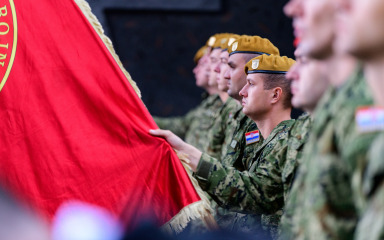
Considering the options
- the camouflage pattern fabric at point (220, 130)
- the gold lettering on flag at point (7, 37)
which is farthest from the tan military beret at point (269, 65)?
the camouflage pattern fabric at point (220, 130)

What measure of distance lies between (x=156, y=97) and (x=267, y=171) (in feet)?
13.8

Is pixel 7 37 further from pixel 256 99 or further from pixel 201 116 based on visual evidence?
pixel 201 116

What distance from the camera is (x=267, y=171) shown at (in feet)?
9.59

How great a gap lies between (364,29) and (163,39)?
5602 mm

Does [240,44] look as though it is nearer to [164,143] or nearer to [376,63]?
[164,143]

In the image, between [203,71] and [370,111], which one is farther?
[203,71]

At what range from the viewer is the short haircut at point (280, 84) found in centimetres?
329

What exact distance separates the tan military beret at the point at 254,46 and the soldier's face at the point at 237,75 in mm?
51

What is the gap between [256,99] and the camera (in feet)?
10.7

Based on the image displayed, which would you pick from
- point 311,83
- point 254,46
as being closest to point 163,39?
point 254,46

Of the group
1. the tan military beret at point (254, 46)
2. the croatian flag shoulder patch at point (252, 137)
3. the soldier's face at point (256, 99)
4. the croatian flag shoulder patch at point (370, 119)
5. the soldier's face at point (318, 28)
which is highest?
the soldier's face at point (318, 28)

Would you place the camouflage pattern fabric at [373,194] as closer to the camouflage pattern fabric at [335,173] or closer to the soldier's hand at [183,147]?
the camouflage pattern fabric at [335,173]

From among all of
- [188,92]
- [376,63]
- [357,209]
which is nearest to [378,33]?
[376,63]

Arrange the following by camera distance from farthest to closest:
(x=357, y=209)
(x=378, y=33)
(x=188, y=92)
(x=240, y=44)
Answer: (x=188, y=92) → (x=240, y=44) → (x=357, y=209) → (x=378, y=33)
